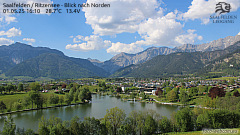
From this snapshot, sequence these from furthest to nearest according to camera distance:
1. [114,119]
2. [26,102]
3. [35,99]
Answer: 1. [35,99]
2. [26,102]
3. [114,119]

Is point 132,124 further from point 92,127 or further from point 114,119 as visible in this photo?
point 92,127

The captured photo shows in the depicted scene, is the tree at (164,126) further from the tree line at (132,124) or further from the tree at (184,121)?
the tree at (184,121)

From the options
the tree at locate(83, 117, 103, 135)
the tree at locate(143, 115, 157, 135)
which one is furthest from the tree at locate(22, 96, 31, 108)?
the tree at locate(143, 115, 157, 135)

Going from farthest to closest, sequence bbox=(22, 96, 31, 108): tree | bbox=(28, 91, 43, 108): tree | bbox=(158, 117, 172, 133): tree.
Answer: bbox=(28, 91, 43, 108): tree < bbox=(22, 96, 31, 108): tree < bbox=(158, 117, 172, 133): tree

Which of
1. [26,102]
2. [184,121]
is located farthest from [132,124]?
[26,102]

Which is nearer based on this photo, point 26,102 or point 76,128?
point 76,128

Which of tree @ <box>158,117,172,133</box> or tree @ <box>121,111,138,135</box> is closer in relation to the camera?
tree @ <box>121,111,138,135</box>

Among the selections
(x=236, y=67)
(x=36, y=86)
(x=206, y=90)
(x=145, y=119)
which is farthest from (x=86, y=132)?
(x=236, y=67)

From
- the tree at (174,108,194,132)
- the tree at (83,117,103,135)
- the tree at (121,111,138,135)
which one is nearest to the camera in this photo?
the tree at (83,117,103,135)

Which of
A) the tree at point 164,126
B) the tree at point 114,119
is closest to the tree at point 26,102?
the tree at point 114,119

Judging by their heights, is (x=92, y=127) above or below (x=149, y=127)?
above

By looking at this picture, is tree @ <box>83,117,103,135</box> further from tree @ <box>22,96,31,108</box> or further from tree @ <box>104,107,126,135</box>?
tree @ <box>22,96,31,108</box>

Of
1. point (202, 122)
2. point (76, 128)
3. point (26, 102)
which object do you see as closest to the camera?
point (76, 128)

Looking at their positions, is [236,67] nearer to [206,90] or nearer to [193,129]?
[206,90]
